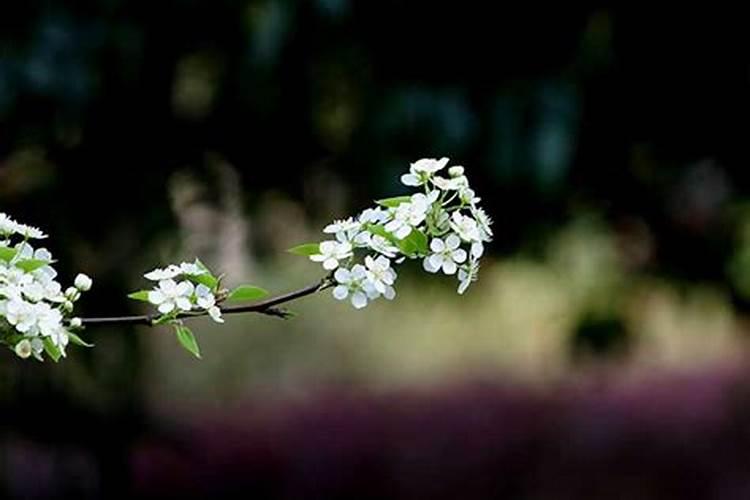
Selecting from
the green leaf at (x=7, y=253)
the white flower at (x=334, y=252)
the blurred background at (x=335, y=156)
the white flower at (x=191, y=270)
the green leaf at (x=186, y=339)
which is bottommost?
the green leaf at (x=186, y=339)

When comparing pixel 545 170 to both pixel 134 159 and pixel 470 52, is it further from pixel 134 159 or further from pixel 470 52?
pixel 134 159

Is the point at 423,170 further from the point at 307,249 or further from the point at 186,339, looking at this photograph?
the point at 186,339

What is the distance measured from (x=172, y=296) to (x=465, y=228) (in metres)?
0.27

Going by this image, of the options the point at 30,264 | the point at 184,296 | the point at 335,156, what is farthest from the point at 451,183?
the point at 335,156

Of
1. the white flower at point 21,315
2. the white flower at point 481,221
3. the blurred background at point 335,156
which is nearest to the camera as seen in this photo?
the white flower at point 21,315

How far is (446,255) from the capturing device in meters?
1.48

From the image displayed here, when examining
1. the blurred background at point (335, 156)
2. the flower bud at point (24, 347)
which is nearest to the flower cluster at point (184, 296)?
the flower bud at point (24, 347)

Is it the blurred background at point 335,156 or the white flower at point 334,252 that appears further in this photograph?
the blurred background at point 335,156

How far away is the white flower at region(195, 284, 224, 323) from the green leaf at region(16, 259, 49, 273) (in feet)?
0.46

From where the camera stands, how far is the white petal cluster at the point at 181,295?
1.46m

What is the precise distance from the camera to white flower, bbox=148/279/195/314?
4.79 ft

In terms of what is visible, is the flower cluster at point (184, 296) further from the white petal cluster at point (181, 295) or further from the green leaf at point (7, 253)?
the green leaf at point (7, 253)

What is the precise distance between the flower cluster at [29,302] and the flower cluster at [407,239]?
0.23 meters

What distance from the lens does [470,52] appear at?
3424mm
